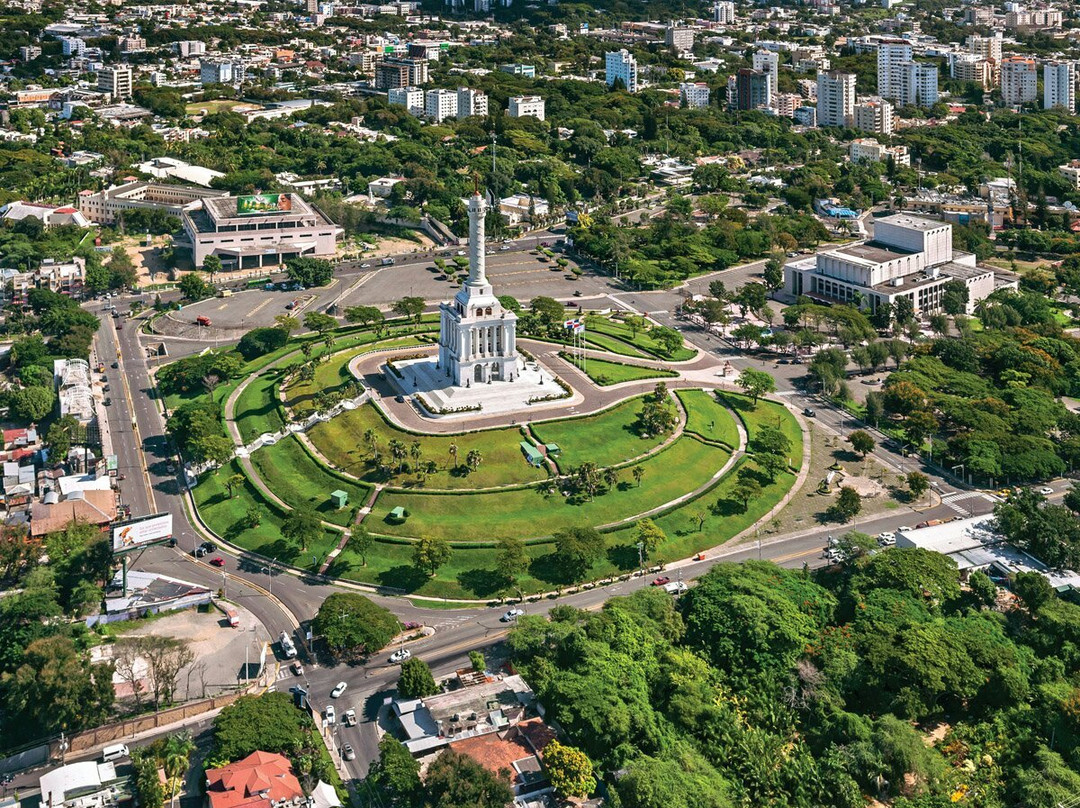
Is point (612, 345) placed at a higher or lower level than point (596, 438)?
higher

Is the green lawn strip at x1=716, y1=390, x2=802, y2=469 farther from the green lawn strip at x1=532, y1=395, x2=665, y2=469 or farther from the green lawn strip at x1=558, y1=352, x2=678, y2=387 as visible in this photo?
the green lawn strip at x1=532, y1=395, x2=665, y2=469

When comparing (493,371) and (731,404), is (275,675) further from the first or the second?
(731,404)

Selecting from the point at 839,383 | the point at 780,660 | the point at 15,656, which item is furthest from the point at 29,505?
the point at 839,383

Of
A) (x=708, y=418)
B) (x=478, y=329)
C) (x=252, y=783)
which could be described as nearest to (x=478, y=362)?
(x=478, y=329)

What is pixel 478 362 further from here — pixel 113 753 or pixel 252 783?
pixel 252 783

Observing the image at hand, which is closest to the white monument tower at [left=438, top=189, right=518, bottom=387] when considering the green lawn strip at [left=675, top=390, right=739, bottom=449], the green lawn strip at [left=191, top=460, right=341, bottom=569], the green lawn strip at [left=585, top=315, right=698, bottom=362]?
the green lawn strip at [left=675, top=390, right=739, bottom=449]
